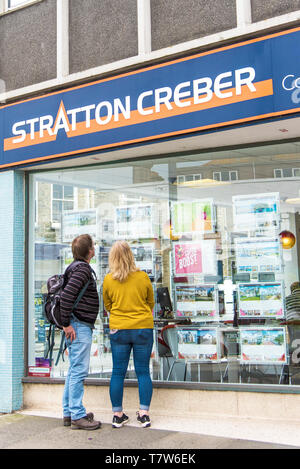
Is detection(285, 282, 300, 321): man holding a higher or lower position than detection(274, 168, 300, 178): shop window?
lower

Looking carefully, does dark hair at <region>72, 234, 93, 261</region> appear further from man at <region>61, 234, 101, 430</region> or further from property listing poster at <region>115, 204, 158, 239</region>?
property listing poster at <region>115, 204, 158, 239</region>

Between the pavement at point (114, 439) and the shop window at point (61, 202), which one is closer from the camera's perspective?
the pavement at point (114, 439)

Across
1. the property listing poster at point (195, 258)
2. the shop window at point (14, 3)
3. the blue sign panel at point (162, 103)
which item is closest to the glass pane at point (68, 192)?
the blue sign panel at point (162, 103)

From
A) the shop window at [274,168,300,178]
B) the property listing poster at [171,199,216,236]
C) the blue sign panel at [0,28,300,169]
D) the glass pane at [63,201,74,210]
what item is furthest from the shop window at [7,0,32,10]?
the shop window at [274,168,300,178]

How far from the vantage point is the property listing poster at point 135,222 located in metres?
7.03

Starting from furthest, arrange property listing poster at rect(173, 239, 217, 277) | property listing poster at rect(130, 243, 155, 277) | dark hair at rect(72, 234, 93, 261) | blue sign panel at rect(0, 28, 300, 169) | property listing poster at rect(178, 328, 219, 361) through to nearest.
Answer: property listing poster at rect(130, 243, 155, 277), property listing poster at rect(173, 239, 217, 277), property listing poster at rect(178, 328, 219, 361), dark hair at rect(72, 234, 93, 261), blue sign panel at rect(0, 28, 300, 169)

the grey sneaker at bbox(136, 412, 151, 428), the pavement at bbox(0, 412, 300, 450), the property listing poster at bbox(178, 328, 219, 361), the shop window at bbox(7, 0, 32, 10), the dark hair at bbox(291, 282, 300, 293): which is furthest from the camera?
the shop window at bbox(7, 0, 32, 10)

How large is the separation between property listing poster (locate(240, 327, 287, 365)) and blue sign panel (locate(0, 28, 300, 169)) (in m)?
2.32

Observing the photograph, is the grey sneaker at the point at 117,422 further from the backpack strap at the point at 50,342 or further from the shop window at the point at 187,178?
the shop window at the point at 187,178

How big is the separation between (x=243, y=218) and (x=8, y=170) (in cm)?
317

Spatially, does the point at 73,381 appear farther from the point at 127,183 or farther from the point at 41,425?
the point at 127,183

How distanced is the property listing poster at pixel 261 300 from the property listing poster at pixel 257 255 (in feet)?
0.59

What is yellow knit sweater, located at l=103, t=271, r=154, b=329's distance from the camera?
5.77 metres

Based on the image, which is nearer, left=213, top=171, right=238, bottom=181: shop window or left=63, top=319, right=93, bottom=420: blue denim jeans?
left=63, top=319, right=93, bottom=420: blue denim jeans
